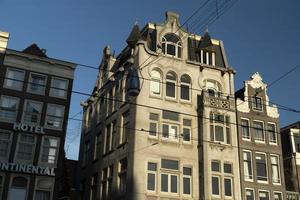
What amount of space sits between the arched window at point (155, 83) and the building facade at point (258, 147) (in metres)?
7.96

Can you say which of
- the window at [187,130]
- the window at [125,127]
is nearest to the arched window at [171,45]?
the window at [187,130]

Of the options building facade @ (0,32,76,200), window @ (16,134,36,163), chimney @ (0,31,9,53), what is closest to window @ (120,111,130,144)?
building facade @ (0,32,76,200)

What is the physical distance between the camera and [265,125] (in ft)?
136

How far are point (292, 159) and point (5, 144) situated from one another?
91.4 feet

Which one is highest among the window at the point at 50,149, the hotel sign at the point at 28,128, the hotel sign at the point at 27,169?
the hotel sign at the point at 28,128

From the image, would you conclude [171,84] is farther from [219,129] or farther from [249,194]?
[249,194]

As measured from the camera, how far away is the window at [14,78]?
37.9 m

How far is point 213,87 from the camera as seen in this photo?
136 ft

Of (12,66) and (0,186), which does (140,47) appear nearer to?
(12,66)

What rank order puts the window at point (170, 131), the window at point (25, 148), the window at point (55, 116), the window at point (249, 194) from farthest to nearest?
the window at point (55, 116) → the window at point (249, 194) → the window at point (170, 131) → the window at point (25, 148)

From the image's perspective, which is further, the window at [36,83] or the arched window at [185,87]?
the arched window at [185,87]

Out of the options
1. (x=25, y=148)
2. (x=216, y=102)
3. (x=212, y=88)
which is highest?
A: (x=212, y=88)

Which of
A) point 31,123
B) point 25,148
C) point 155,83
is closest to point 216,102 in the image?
point 155,83

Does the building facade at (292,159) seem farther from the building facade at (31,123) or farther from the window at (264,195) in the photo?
the building facade at (31,123)
